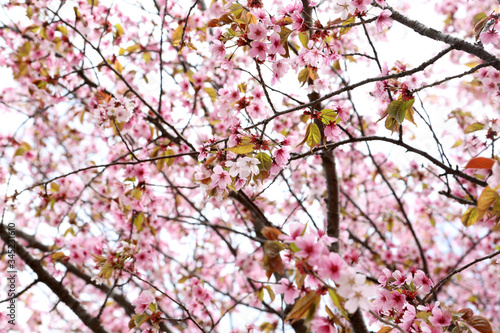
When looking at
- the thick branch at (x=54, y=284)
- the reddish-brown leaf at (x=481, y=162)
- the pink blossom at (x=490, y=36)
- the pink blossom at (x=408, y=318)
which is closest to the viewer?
the reddish-brown leaf at (x=481, y=162)

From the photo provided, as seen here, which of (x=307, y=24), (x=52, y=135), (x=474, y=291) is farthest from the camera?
(x=474, y=291)

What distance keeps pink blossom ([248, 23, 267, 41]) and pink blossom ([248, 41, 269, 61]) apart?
0.10 feet

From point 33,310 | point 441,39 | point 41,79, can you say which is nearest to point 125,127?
point 41,79

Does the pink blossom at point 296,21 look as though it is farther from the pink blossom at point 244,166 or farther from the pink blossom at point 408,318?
the pink blossom at point 408,318

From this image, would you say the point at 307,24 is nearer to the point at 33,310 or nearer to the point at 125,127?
the point at 125,127

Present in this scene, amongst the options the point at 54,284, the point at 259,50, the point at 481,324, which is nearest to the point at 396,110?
the point at 259,50

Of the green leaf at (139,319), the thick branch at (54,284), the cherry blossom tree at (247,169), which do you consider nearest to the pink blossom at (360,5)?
the cherry blossom tree at (247,169)

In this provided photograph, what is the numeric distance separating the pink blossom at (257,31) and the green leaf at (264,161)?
511mm

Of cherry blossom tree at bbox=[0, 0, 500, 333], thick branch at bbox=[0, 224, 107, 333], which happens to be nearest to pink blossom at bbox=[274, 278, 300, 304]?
cherry blossom tree at bbox=[0, 0, 500, 333]

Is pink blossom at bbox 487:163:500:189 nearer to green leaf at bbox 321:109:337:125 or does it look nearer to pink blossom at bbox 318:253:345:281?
pink blossom at bbox 318:253:345:281

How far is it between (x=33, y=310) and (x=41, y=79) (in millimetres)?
3454

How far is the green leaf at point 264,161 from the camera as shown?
5.12 ft

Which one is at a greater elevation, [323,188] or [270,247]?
[323,188]

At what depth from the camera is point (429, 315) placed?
133 cm
